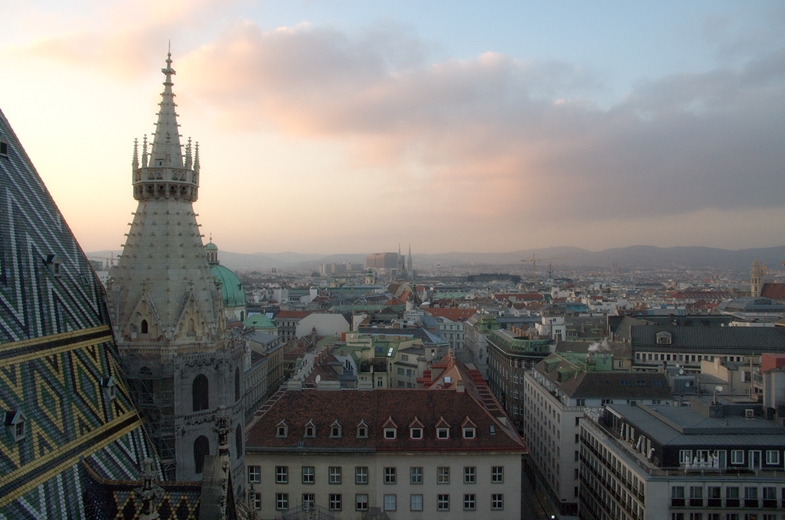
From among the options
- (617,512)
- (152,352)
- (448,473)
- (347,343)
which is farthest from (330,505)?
(347,343)

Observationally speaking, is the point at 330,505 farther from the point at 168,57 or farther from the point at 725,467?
the point at 168,57

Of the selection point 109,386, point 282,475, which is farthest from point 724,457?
point 109,386

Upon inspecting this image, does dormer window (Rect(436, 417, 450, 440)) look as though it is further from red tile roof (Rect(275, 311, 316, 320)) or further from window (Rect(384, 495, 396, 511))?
red tile roof (Rect(275, 311, 316, 320))

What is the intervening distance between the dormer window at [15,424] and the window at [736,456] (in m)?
45.2

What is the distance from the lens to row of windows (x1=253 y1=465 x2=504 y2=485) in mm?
49250

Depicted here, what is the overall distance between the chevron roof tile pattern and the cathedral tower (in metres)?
1.00

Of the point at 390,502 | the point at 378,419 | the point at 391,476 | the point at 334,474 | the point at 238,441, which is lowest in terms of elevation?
the point at 390,502

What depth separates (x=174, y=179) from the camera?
29.5m

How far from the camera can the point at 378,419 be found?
169 ft

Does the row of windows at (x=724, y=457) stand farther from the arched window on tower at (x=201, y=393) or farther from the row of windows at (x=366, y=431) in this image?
the arched window on tower at (x=201, y=393)

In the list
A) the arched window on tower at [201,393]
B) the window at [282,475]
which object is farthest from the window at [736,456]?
the arched window on tower at [201,393]

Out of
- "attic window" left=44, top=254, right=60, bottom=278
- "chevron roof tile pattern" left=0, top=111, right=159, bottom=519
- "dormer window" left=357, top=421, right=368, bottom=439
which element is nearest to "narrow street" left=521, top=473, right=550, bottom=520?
"dormer window" left=357, top=421, right=368, bottom=439

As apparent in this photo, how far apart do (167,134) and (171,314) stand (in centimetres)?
822

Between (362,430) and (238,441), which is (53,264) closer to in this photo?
(238,441)
